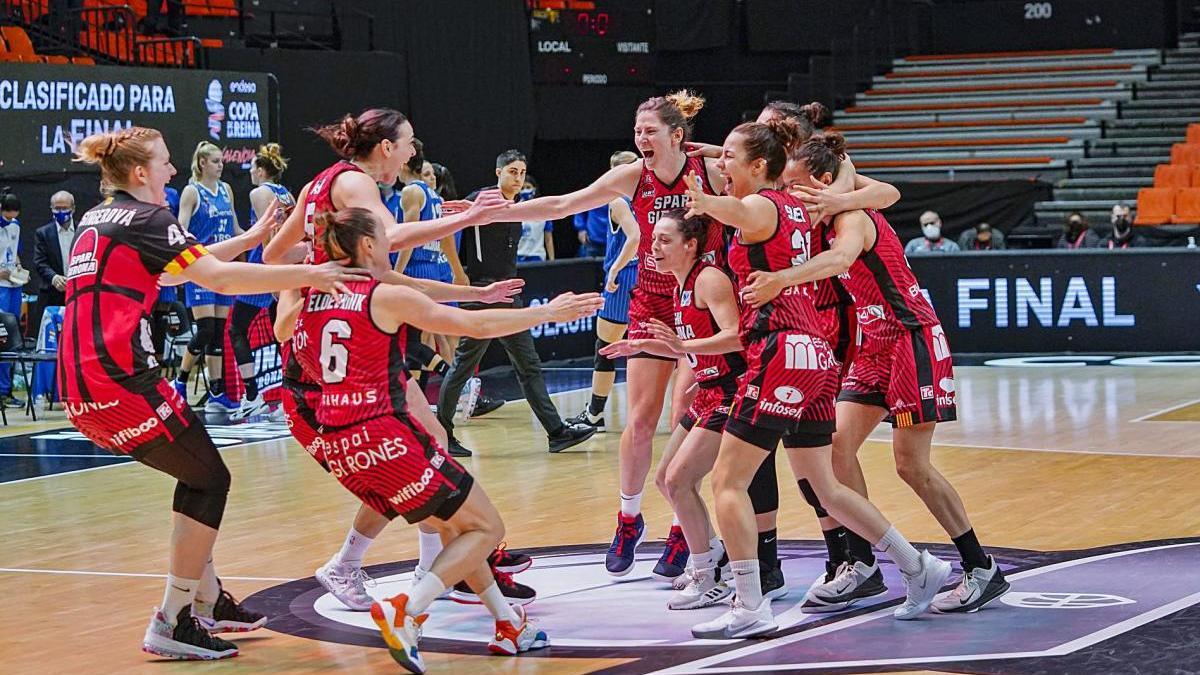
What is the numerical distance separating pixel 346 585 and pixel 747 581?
1.63 m

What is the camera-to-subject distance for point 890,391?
20.2 ft

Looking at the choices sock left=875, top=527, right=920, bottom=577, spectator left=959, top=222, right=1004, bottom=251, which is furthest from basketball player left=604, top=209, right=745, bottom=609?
spectator left=959, top=222, right=1004, bottom=251

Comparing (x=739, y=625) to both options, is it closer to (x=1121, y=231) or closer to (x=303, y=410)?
(x=303, y=410)

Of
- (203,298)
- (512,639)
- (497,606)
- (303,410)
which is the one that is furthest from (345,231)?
(203,298)

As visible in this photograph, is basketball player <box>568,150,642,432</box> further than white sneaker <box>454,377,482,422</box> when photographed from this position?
No

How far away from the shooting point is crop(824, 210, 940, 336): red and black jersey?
20.4 feet

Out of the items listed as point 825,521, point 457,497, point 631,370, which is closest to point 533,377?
point 631,370

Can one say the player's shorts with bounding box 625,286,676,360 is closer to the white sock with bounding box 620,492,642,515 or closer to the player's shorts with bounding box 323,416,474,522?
the white sock with bounding box 620,492,642,515

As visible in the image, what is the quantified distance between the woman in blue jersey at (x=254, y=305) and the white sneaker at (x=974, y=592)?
6.79 meters

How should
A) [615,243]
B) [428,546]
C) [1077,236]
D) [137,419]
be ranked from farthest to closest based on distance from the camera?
[1077,236] → [615,243] → [428,546] → [137,419]

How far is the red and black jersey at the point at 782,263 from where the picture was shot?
19.1 feet

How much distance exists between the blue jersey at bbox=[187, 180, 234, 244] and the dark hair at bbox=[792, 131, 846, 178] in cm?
750

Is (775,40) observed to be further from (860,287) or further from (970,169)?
(860,287)

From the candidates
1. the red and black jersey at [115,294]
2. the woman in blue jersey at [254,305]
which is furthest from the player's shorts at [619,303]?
the red and black jersey at [115,294]
